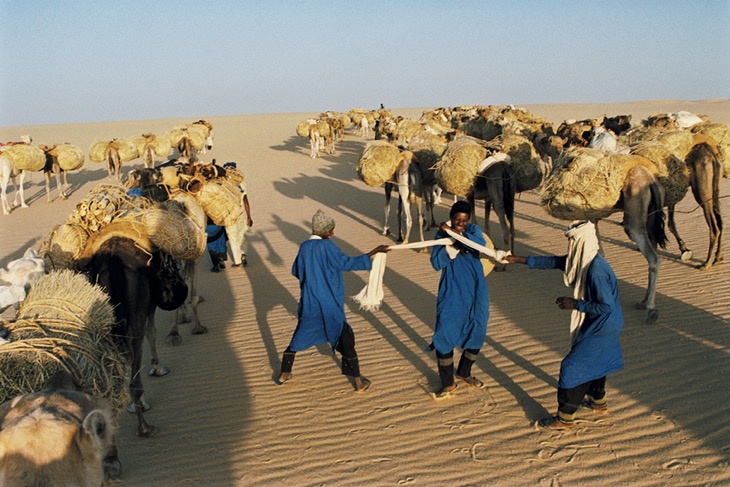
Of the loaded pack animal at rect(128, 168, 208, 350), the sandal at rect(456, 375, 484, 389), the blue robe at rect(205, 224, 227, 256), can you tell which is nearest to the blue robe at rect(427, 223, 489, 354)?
the sandal at rect(456, 375, 484, 389)

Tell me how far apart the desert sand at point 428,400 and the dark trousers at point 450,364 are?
25 cm

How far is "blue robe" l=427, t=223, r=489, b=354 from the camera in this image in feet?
17.3

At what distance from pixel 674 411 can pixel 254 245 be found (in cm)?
1068

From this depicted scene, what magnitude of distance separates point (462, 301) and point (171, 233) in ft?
10.6

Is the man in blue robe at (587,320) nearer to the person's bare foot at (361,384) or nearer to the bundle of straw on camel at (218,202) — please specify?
the person's bare foot at (361,384)

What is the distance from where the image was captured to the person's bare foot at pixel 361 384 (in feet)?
19.5

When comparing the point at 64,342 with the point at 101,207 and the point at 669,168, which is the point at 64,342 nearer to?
the point at 101,207

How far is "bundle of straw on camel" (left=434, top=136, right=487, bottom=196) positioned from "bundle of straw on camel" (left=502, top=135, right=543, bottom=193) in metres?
0.54

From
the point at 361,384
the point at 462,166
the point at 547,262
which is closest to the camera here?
the point at 547,262

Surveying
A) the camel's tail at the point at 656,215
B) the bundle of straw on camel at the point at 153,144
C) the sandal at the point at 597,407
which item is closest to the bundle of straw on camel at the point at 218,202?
Result: the sandal at the point at 597,407

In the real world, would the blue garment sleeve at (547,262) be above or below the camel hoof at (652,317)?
above

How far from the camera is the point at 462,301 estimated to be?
208 inches

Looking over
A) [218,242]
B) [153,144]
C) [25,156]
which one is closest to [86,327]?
[218,242]

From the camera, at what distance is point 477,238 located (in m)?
5.32
